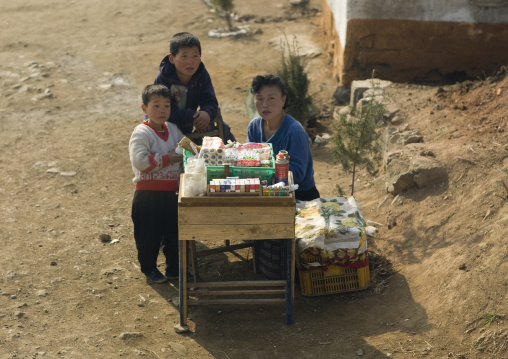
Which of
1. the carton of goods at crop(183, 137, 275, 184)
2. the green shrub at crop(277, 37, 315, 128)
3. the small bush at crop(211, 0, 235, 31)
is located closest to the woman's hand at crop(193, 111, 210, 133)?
the carton of goods at crop(183, 137, 275, 184)

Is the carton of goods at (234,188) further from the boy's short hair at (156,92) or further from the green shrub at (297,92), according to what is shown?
the green shrub at (297,92)

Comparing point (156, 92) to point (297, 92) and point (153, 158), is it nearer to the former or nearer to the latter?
point (153, 158)

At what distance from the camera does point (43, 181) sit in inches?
285

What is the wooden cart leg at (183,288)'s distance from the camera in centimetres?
445

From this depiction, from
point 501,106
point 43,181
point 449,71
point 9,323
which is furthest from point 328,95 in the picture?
point 9,323

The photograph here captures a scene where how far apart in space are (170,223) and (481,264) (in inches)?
91.5

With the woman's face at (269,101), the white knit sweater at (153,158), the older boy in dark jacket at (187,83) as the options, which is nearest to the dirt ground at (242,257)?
the white knit sweater at (153,158)

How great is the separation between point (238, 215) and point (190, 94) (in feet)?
5.17

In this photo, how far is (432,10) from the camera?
28.1 feet

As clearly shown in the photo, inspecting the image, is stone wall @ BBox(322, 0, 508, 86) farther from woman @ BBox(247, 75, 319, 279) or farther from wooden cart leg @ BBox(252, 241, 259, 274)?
wooden cart leg @ BBox(252, 241, 259, 274)

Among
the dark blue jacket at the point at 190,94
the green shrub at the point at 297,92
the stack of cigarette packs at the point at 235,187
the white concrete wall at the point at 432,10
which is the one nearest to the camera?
the stack of cigarette packs at the point at 235,187

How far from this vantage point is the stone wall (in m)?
8.55

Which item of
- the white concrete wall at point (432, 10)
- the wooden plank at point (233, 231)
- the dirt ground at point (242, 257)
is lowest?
the dirt ground at point (242, 257)

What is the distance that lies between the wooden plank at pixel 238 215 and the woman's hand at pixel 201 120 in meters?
1.25
